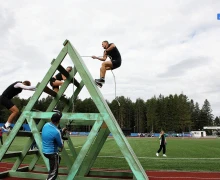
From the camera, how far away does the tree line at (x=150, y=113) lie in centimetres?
11331

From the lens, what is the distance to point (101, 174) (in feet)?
30.9

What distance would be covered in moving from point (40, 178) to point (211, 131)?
398 ft

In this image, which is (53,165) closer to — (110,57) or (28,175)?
(28,175)

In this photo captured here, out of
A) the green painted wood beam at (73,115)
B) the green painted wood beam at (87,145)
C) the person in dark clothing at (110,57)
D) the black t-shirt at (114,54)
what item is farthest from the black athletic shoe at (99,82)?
the green painted wood beam at (87,145)

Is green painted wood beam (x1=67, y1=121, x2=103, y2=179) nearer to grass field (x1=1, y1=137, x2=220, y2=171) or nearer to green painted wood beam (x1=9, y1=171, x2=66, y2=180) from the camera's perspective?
green painted wood beam (x1=9, y1=171, x2=66, y2=180)

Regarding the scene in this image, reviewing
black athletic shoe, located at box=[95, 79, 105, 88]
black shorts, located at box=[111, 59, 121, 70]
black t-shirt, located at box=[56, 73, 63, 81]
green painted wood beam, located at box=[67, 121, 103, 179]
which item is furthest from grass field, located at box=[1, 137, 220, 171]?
black shorts, located at box=[111, 59, 121, 70]

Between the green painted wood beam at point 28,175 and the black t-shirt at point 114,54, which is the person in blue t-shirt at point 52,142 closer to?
the green painted wood beam at point 28,175

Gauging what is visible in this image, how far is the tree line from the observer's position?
113 m

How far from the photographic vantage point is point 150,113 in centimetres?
11731

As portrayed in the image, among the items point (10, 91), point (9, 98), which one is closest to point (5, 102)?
point (9, 98)

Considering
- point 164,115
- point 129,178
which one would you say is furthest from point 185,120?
point 129,178

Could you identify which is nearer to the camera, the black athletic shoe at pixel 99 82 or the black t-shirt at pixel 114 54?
the black athletic shoe at pixel 99 82

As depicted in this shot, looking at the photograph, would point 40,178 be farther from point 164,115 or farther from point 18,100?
point 18,100

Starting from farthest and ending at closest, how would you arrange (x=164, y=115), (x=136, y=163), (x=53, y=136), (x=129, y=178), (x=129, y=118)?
(x=129, y=118) → (x=164, y=115) → (x=129, y=178) → (x=136, y=163) → (x=53, y=136)
